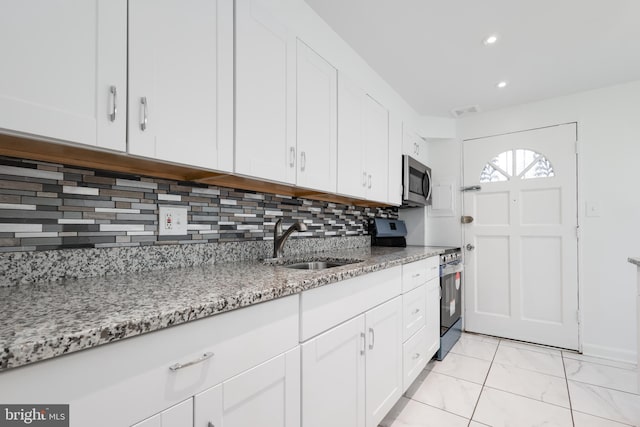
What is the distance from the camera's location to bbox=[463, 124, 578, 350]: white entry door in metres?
2.63

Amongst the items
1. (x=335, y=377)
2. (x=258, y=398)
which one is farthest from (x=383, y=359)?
(x=258, y=398)

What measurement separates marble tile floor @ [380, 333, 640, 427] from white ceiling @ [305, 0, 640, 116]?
2282mm

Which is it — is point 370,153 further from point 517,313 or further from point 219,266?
point 517,313

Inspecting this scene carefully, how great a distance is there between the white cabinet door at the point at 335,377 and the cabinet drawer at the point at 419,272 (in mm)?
590

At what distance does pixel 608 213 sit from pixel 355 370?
2640mm

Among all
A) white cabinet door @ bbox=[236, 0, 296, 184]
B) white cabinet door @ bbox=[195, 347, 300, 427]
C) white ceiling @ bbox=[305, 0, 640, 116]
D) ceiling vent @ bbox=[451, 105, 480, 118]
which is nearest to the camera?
white cabinet door @ bbox=[195, 347, 300, 427]

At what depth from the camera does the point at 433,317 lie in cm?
226

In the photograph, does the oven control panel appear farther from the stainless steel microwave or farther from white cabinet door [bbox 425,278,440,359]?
the stainless steel microwave

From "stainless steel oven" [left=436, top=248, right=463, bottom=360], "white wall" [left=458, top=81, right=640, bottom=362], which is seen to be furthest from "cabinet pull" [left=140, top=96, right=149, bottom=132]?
"white wall" [left=458, top=81, right=640, bottom=362]

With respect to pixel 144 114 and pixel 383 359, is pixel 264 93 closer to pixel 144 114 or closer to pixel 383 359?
pixel 144 114

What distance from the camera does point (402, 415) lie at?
5.56 feet

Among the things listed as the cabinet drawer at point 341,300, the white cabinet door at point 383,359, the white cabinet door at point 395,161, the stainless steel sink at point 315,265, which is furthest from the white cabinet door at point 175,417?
the white cabinet door at point 395,161

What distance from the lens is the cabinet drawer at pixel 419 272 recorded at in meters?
1.83

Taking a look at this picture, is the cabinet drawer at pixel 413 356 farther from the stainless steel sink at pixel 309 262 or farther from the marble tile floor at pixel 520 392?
the stainless steel sink at pixel 309 262
